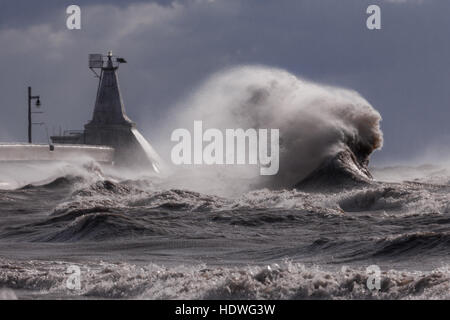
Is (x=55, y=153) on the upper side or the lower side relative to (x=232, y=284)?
lower

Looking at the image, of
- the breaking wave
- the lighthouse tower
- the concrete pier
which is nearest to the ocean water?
the breaking wave

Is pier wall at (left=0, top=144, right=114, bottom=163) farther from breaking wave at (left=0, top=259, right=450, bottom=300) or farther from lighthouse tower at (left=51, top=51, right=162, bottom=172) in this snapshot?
breaking wave at (left=0, top=259, right=450, bottom=300)

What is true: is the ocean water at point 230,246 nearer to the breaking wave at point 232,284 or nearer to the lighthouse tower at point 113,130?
the breaking wave at point 232,284

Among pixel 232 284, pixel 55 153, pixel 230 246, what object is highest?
pixel 232 284

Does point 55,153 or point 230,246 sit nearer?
point 230,246

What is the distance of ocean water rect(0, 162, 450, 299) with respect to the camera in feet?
41.5

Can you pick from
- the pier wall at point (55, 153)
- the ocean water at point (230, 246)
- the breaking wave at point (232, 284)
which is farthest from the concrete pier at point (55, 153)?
the breaking wave at point (232, 284)

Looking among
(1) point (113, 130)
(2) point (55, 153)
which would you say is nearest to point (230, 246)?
(2) point (55, 153)

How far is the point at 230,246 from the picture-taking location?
20.4m

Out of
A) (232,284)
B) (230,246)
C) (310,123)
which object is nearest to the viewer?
(232,284)

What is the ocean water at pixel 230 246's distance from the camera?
498 inches

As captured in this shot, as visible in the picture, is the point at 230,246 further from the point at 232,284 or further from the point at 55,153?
the point at 55,153
